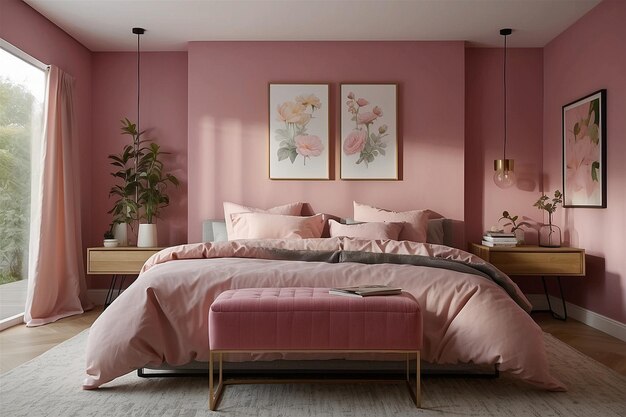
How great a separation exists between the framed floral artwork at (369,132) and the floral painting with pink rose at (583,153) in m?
1.52

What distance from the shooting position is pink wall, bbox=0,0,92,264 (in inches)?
182

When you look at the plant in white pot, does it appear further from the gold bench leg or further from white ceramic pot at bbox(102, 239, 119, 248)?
the gold bench leg

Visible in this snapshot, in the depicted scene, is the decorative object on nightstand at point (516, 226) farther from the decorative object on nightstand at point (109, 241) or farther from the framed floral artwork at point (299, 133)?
the decorative object on nightstand at point (109, 241)

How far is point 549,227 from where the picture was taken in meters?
5.78

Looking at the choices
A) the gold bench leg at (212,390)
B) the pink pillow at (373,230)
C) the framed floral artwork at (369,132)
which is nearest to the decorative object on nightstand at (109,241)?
the pink pillow at (373,230)

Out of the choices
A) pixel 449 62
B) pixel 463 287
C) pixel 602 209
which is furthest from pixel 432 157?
pixel 463 287

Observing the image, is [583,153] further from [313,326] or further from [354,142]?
[313,326]

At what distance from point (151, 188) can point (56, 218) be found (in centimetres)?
92

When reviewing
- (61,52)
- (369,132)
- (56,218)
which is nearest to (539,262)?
(369,132)

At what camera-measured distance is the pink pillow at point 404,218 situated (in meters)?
5.22

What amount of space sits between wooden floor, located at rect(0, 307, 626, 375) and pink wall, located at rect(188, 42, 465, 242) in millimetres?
1388

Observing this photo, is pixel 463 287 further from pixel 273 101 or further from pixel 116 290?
pixel 116 290

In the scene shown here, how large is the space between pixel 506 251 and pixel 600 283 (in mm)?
767

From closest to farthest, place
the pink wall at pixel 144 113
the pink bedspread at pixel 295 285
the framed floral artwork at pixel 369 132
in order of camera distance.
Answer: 1. the pink bedspread at pixel 295 285
2. the framed floral artwork at pixel 369 132
3. the pink wall at pixel 144 113
